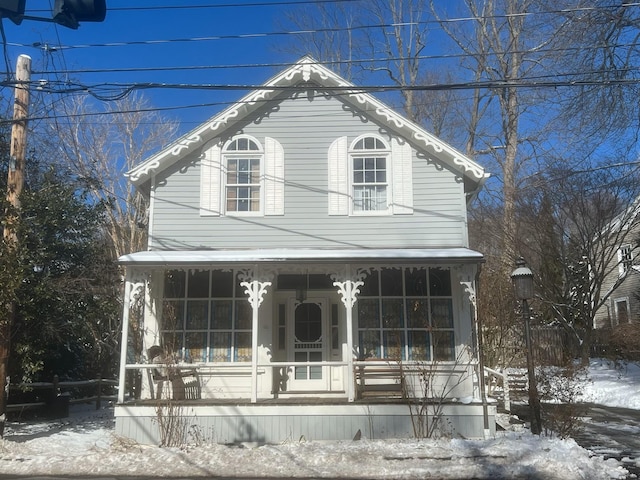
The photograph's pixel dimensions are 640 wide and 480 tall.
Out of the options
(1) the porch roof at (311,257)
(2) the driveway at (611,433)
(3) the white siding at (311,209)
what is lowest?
(2) the driveway at (611,433)

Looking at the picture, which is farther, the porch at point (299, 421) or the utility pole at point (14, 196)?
the porch at point (299, 421)

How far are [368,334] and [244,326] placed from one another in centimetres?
259

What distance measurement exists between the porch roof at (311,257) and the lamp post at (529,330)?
2.47 feet

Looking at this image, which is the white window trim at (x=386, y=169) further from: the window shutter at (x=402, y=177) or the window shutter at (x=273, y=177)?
the window shutter at (x=273, y=177)

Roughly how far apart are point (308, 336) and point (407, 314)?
2169 millimetres

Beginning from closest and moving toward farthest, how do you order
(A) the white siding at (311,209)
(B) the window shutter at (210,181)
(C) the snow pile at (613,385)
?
(A) the white siding at (311,209) → (B) the window shutter at (210,181) → (C) the snow pile at (613,385)

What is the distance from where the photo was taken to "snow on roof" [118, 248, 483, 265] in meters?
10.7

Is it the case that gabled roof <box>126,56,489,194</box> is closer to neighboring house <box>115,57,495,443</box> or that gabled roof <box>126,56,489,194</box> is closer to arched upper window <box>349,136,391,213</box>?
neighboring house <box>115,57,495,443</box>

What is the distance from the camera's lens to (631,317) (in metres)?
24.7

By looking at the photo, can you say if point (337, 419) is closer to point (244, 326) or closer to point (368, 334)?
point (368, 334)

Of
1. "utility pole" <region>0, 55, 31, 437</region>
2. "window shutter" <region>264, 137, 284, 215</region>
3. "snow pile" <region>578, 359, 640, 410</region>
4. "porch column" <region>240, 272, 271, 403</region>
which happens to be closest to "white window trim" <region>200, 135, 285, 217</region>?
"window shutter" <region>264, 137, 284, 215</region>

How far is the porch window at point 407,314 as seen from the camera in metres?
11.8

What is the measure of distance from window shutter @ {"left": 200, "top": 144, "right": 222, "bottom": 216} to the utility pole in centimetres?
347

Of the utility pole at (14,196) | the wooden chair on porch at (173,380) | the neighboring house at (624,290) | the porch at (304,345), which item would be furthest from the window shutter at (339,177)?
the neighboring house at (624,290)
